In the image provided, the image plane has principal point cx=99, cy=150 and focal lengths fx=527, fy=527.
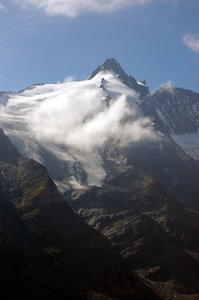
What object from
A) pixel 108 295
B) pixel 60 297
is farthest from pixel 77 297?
pixel 108 295

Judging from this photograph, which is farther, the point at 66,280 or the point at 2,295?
the point at 66,280

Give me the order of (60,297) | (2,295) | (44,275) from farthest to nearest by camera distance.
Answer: (44,275) < (60,297) < (2,295)

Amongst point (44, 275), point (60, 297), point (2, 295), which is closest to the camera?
point (2, 295)

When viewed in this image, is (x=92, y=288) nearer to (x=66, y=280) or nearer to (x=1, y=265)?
(x=66, y=280)

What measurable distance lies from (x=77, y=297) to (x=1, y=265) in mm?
28617

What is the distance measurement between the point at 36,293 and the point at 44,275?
55.4ft

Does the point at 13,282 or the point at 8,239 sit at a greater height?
the point at 8,239

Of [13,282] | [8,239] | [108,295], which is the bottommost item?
[108,295]

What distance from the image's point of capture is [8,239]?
199250 millimetres

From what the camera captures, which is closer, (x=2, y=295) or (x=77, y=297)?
(x=2, y=295)

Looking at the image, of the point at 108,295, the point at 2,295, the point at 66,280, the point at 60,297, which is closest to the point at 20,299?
the point at 2,295

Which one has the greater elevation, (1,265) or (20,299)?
(1,265)

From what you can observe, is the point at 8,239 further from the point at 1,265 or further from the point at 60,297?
the point at 60,297

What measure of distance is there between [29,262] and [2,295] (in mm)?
29763
